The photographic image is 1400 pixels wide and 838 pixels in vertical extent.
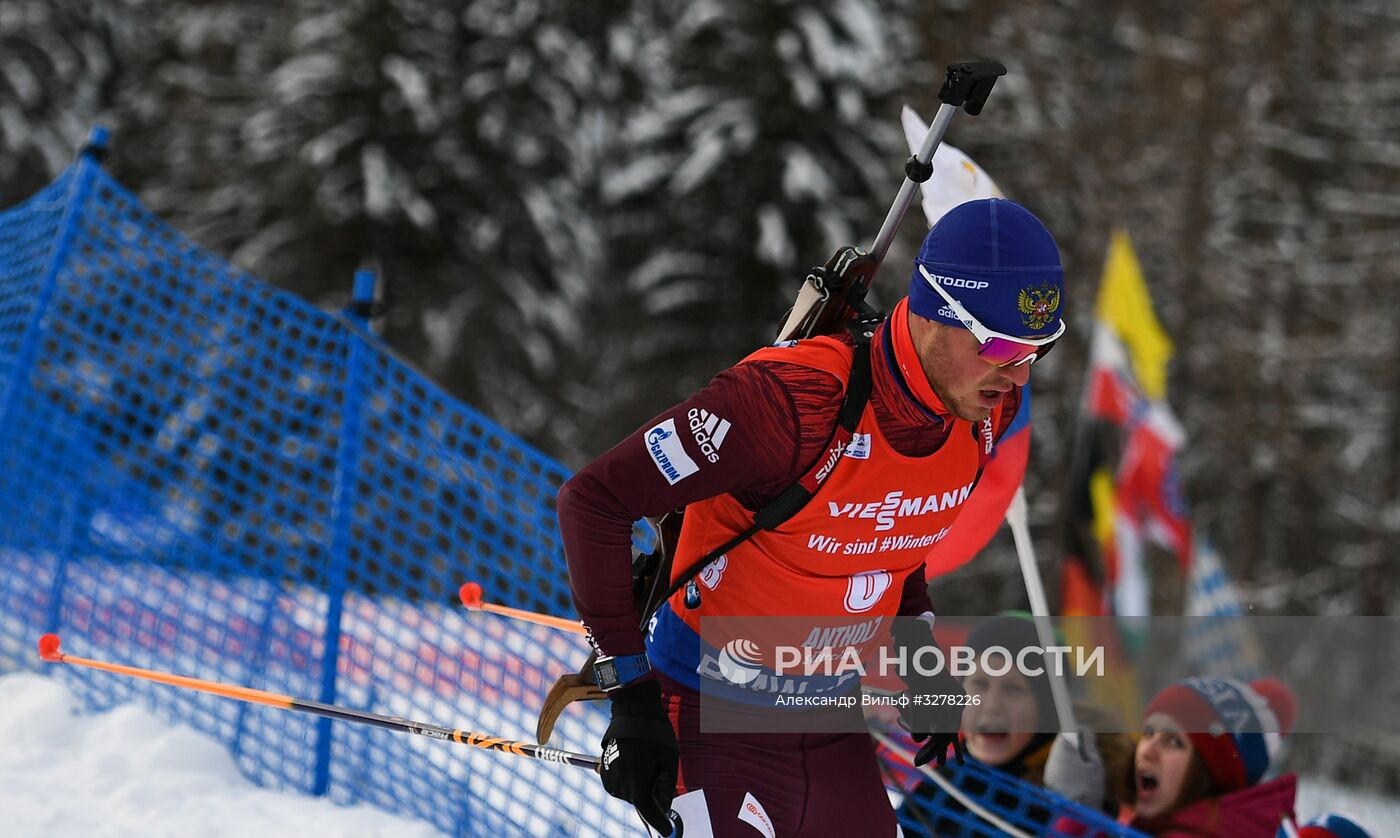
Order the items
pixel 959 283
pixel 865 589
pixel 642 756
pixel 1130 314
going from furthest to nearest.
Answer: pixel 1130 314 < pixel 865 589 < pixel 959 283 < pixel 642 756

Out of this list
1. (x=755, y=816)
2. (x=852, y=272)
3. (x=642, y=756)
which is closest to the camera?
(x=642, y=756)

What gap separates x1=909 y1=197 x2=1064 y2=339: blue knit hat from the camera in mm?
2434

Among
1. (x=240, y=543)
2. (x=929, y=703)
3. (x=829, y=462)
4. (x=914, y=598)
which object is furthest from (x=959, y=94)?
(x=240, y=543)

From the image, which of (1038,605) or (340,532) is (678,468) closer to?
(1038,605)

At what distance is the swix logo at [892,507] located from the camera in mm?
2553

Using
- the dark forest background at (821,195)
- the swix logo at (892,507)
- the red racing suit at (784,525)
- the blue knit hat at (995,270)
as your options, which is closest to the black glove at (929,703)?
the red racing suit at (784,525)

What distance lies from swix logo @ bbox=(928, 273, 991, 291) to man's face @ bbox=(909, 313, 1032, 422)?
0.26ft

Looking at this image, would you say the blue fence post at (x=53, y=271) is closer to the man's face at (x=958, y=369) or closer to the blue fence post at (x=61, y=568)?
the blue fence post at (x=61, y=568)

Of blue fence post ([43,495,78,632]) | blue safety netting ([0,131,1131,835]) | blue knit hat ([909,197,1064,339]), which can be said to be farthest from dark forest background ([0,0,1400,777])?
blue knit hat ([909,197,1064,339])

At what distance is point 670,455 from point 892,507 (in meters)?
0.49

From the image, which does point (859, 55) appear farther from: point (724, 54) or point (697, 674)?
point (697, 674)

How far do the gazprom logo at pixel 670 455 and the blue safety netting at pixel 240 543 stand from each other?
1.94m

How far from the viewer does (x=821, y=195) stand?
19547 mm

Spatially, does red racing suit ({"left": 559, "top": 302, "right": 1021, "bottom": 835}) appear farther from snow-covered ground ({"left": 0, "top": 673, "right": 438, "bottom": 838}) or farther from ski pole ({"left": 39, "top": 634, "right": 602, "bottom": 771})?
snow-covered ground ({"left": 0, "top": 673, "right": 438, "bottom": 838})
